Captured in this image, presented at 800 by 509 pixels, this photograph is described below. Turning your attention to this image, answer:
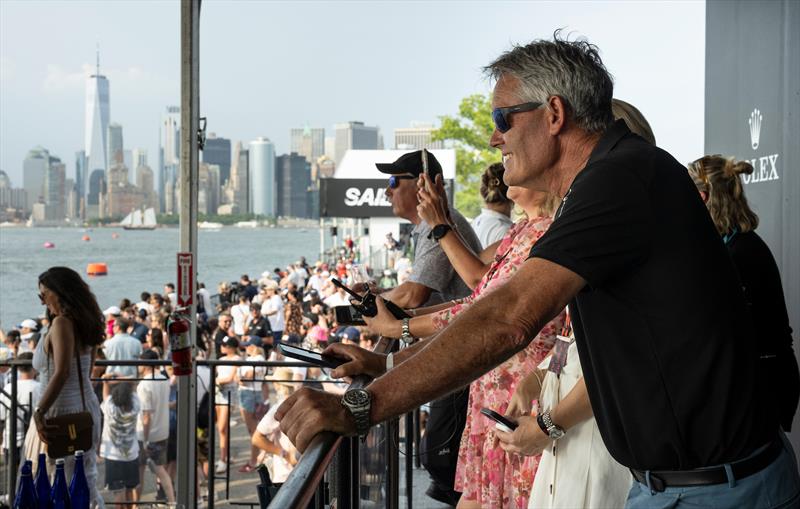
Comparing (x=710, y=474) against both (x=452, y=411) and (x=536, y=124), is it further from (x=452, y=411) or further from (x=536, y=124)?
(x=452, y=411)

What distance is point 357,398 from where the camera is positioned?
5.12 feet

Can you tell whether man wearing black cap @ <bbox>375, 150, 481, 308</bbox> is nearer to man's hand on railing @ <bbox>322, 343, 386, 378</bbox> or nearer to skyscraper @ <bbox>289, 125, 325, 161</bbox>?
man's hand on railing @ <bbox>322, 343, 386, 378</bbox>

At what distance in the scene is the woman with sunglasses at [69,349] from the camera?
6090mm

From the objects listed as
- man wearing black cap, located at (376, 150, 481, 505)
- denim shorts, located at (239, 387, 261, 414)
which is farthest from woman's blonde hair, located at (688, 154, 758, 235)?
denim shorts, located at (239, 387, 261, 414)

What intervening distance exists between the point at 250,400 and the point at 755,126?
4963 millimetres

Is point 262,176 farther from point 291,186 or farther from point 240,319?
point 240,319

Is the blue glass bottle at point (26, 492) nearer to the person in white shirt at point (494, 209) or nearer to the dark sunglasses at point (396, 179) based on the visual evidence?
the dark sunglasses at point (396, 179)

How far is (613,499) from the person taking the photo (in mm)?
2510

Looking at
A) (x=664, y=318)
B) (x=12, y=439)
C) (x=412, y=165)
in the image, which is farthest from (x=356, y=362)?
(x=12, y=439)

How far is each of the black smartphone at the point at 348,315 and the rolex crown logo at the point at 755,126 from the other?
3235 millimetres

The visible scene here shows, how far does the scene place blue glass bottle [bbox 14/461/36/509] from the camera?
13.2 feet

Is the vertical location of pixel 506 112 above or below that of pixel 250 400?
above

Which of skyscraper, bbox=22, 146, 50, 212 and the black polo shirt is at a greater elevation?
skyscraper, bbox=22, 146, 50, 212

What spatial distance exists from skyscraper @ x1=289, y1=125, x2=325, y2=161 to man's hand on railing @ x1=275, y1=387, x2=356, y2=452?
407 feet
